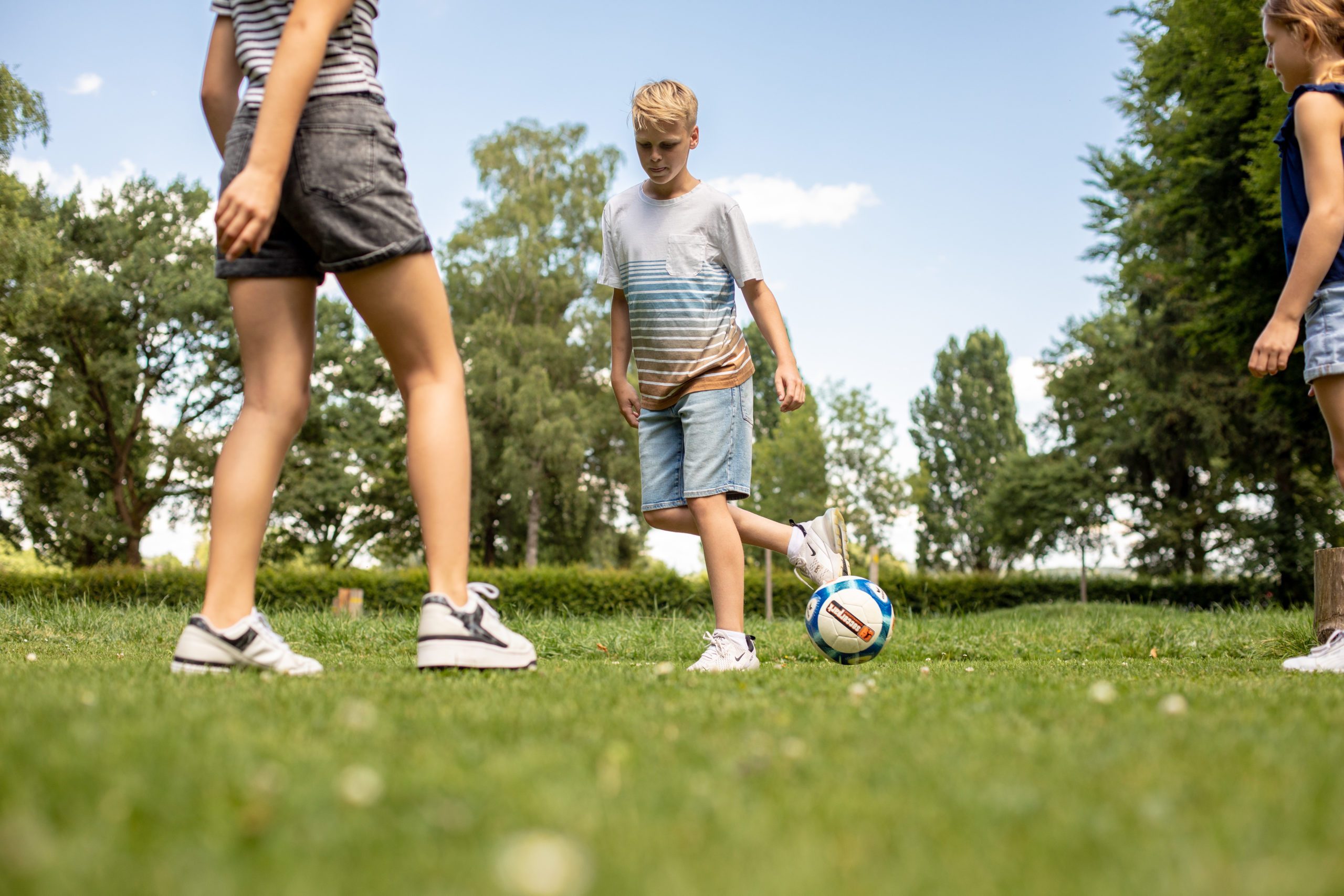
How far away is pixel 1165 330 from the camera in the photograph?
25406mm

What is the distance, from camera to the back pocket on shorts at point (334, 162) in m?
2.69

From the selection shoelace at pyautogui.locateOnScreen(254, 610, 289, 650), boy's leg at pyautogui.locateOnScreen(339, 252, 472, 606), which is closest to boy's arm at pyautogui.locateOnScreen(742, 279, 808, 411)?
boy's leg at pyautogui.locateOnScreen(339, 252, 472, 606)

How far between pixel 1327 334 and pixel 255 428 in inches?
138

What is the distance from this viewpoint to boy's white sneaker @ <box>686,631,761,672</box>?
3760mm

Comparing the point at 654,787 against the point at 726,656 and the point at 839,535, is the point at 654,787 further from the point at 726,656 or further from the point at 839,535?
the point at 839,535

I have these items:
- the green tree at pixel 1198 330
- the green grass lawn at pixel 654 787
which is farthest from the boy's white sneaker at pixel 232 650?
the green tree at pixel 1198 330

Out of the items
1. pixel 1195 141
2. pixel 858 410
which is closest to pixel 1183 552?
pixel 858 410

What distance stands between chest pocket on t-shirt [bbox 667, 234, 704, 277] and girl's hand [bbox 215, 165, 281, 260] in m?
1.95

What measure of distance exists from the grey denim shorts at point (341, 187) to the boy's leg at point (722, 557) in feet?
5.49

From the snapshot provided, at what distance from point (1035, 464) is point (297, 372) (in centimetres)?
3351

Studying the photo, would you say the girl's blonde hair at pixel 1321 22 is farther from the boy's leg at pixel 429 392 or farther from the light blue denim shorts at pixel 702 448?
the boy's leg at pixel 429 392

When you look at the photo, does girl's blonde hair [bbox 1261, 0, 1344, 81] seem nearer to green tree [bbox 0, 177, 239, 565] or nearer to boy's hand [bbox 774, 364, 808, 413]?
boy's hand [bbox 774, 364, 808, 413]

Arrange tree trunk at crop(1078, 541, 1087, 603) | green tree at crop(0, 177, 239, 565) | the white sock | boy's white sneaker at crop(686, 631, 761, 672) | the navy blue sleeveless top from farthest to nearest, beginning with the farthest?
green tree at crop(0, 177, 239, 565)
tree trunk at crop(1078, 541, 1087, 603)
the white sock
boy's white sneaker at crop(686, 631, 761, 672)
the navy blue sleeveless top

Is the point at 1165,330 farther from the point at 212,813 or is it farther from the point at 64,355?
the point at 64,355
